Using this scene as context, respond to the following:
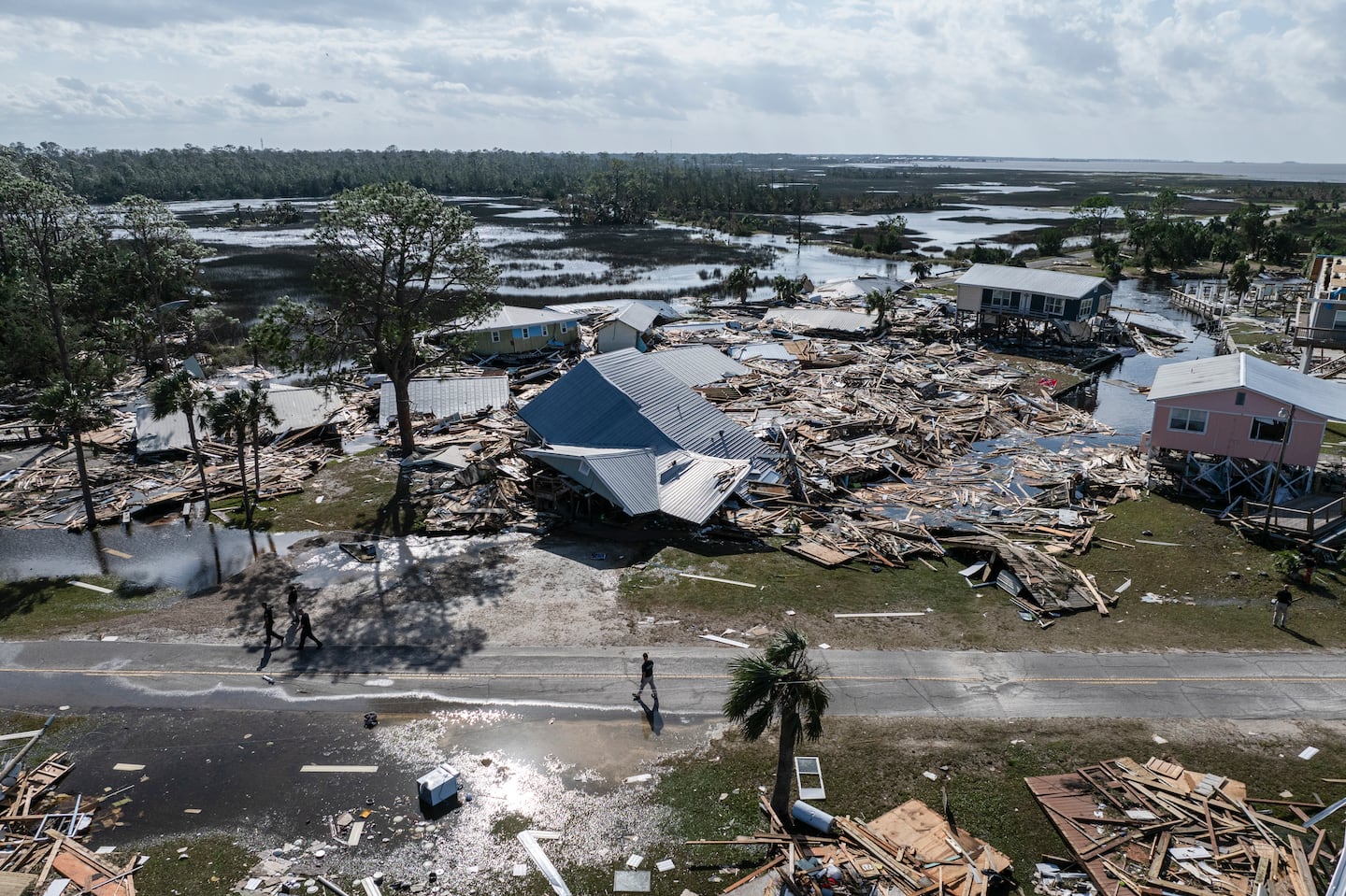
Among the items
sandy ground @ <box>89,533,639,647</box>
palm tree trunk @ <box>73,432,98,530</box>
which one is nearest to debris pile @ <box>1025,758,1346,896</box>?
sandy ground @ <box>89,533,639,647</box>

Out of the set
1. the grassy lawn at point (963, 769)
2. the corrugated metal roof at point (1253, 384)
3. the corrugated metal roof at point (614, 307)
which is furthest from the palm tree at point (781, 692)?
the corrugated metal roof at point (614, 307)

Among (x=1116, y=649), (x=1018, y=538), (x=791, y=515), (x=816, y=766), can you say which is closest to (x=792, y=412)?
(x=791, y=515)

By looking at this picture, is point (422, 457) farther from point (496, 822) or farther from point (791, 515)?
point (496, 822)

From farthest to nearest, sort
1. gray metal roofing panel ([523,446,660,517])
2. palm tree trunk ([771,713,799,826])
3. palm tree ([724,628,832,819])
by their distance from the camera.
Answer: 1. gray metal roofing panel ([523,446,660,517])
2. palm tree trunk ([771,713,799,826])
3. palm tree ([724,628,832,819])

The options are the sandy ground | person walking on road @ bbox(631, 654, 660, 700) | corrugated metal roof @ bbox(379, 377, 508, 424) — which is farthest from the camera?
corrugated metal roof @ bbox(379, 377, 508, 424)

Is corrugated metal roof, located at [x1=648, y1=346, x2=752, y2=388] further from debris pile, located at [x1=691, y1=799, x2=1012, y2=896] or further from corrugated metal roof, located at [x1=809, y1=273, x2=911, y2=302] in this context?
debris pile, located at [x1=691, y1=799, x2=1012, y2=896]

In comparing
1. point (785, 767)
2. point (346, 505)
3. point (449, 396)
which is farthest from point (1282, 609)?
point (449, 396)
